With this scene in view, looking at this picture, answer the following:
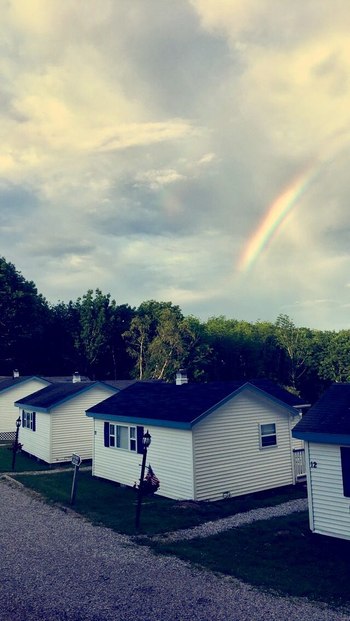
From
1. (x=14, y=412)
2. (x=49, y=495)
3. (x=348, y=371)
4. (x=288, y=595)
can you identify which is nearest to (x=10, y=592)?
(x=288, y=595)

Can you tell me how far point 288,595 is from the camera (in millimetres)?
10406

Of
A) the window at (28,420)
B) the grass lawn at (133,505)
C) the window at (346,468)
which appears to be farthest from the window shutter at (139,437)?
the window at (28,420)

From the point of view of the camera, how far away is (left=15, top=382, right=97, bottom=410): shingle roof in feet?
96.9

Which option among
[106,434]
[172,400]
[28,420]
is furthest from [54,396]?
[172,400]

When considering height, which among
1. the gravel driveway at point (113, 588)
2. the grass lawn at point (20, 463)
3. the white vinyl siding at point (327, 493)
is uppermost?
the white vinyl siding at point (327, 493)

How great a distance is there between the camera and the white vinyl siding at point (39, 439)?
1152 inches

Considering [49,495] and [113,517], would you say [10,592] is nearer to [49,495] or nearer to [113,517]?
[113,517]

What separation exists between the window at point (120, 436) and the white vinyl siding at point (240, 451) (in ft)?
14.8

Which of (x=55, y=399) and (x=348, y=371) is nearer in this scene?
(x=55, y=399)

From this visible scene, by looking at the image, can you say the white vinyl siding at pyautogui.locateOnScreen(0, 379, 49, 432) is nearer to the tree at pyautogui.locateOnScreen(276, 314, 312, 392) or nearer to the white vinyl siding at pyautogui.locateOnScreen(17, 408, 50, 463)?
A: the white vinyl siding at pyautogui.locateOnScreen(17, 408, 50, 463)

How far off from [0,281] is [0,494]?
164 feet

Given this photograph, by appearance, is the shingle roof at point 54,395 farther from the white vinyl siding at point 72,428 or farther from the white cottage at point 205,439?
the white cottage at point 205,439

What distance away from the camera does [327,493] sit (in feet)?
47.2

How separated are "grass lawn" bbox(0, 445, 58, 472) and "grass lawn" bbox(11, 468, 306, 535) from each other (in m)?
3.88
